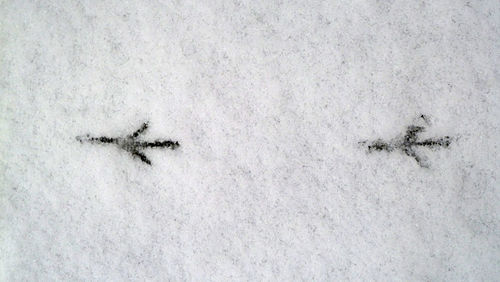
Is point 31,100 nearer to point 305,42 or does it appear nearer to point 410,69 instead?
point 305,42

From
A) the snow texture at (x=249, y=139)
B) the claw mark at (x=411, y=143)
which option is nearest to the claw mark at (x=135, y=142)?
the snow texture at (x=249, y=139)

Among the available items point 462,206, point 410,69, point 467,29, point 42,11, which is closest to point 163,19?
point 42,11

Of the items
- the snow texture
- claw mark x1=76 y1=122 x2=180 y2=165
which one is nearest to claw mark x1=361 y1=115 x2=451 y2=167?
the snow texture

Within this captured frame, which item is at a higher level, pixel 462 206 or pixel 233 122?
pixel 233 122

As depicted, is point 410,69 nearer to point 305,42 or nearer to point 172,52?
point 305,42

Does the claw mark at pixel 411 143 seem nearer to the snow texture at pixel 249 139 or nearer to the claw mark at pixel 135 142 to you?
the snow texture at pixel 249 139

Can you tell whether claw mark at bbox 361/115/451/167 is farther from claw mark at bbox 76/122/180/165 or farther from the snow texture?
claw mark at bbox 76/122/180/165

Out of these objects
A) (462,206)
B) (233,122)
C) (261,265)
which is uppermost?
(233,122)
